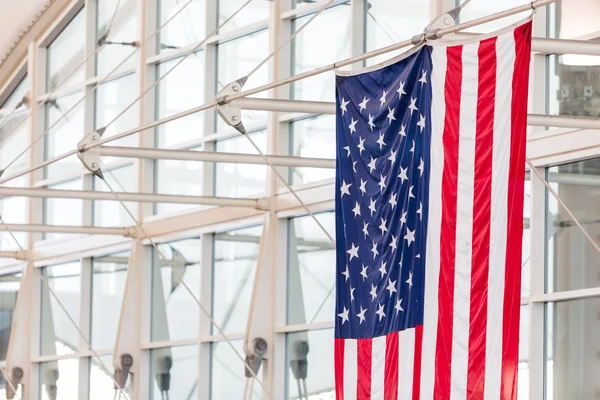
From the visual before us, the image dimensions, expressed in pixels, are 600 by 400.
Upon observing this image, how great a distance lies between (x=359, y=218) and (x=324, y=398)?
5.49 meters

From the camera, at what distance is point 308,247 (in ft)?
46.3

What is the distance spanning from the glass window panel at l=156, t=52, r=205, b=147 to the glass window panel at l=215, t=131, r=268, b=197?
625mm

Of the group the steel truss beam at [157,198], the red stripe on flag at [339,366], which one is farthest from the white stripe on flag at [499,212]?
the steel truss beam at [157,198]

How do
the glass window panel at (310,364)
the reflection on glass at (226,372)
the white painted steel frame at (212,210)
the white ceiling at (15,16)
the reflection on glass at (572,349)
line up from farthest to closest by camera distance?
the white ceiling at (15,16) < the reflection on glass at (226,372) < the glass window panel at (310,364) < the white painted steel frame at (212,210) < the reflection on glass at (572,349)

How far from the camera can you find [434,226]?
7812 millimetres

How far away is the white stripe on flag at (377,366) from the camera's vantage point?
8.46 meters

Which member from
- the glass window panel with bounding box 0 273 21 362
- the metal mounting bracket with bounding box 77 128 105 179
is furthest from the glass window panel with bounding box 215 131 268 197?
the glass window panel with bounding box 0 273 21 362

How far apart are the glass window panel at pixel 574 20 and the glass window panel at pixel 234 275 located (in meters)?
4.68

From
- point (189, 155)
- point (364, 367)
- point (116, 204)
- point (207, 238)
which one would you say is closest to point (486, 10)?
point (189, 155)

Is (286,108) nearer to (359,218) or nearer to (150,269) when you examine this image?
(359,218)

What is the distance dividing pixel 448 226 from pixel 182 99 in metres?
9.02

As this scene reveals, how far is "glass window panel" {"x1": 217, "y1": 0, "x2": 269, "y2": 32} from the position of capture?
49.8ft

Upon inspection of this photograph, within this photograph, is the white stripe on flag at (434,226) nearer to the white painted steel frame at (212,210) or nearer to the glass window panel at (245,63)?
the white painted steel frame at (212,210)

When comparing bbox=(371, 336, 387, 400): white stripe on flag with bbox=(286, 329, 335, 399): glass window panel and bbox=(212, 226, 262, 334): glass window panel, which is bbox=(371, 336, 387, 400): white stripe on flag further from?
bbox=(212, 226, 262, 334): glass window panel
